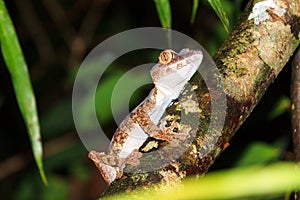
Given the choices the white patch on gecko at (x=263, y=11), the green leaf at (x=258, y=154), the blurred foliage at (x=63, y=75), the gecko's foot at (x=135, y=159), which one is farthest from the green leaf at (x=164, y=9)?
the blurred foliage at (x=63, y=75)

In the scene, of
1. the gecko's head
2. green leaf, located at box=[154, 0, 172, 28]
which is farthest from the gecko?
green leaf, located at box=[154, 0, 172, 28]

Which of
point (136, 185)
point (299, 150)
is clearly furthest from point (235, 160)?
point (136, 185)

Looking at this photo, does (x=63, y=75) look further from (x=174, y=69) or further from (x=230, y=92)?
(x=230, y=92)

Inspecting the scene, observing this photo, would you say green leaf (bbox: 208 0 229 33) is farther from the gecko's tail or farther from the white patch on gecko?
the gecko's tail

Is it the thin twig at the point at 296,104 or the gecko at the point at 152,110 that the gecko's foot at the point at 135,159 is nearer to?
the gecko at the point at 152,110

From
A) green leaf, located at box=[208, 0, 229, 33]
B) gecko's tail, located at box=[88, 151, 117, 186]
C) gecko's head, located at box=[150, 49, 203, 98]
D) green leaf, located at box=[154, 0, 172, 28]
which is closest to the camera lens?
green leaf, located at box=[208, 0, 229, 33]

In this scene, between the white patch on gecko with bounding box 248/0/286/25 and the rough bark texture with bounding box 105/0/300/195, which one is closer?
the rough bark texture with bounding box 105/0/300/195

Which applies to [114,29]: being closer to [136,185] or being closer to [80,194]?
[80,194]
